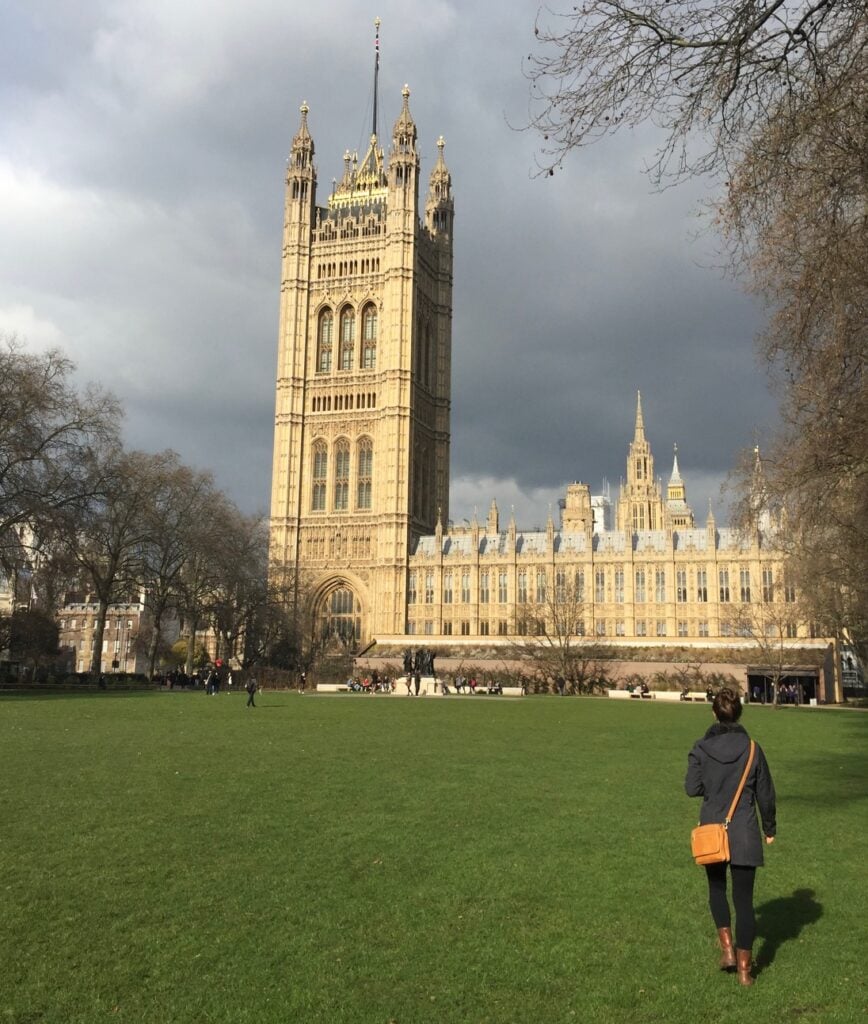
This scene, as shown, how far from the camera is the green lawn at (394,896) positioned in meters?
5.65

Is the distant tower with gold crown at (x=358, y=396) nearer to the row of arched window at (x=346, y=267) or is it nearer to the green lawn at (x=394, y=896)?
the row of arched window at (x=346, y=267)

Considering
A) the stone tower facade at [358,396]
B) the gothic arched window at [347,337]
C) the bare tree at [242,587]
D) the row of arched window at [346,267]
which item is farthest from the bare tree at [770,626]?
the row of arched window at [346,267]

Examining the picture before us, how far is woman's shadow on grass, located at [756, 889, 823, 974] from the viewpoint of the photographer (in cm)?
662

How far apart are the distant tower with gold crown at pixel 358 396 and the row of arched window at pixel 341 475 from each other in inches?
4.4

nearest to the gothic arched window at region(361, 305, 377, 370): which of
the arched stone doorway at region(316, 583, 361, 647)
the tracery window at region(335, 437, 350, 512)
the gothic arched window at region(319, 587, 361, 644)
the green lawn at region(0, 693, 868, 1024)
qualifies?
the tracery window at region(335, 437, 350, 512)

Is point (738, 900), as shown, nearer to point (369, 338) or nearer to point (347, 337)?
point (369, 338)

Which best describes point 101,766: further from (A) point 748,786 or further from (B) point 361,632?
(B) point 361,632

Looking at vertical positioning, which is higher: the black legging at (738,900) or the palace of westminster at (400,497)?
the palace of westminster at (400,497)

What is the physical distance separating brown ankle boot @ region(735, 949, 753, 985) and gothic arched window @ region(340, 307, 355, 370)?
273 feet

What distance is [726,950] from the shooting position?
620cm

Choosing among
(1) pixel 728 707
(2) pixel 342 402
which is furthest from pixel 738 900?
(2) pixel 342 402

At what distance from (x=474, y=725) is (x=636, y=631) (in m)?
53.9

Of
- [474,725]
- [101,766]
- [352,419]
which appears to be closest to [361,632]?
[352,419]

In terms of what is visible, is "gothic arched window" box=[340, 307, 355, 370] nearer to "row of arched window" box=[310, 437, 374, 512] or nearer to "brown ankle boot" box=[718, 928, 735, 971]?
"row of arched window" box=[310, 437, 374, 512]
